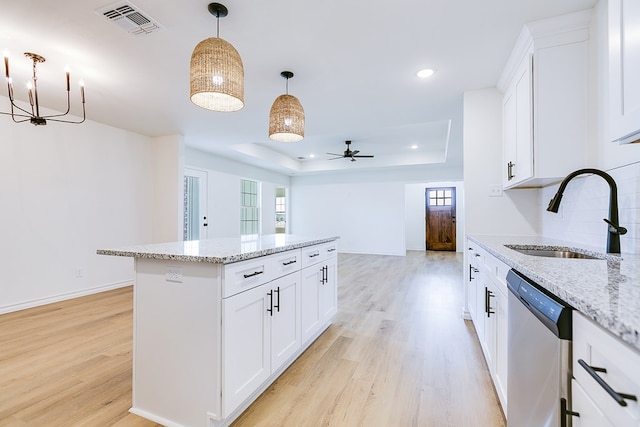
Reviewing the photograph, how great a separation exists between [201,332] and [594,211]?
7.86 ft

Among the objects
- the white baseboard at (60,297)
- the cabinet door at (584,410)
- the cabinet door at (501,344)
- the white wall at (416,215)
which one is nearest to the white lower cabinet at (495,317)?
the cabinet door at (501,344)

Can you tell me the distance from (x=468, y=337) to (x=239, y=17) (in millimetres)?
3128

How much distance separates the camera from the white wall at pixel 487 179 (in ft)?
9.34

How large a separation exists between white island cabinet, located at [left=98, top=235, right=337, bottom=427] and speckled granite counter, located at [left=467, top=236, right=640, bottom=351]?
1266mm

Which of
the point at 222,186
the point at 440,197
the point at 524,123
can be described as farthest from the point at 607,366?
the point at 440,197

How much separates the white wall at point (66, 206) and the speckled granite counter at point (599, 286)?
4836 millimetres

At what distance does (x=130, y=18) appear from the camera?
1973 millimetres

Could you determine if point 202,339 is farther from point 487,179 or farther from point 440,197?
point 440,197

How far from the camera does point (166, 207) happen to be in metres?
4.88

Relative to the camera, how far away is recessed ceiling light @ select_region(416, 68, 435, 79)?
106 inches

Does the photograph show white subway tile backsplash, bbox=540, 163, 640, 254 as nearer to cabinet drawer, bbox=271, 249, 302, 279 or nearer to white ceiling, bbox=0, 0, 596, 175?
white ceiling, bbox=0, 0, 596, 175

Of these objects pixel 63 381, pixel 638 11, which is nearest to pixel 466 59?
pixel 638 11

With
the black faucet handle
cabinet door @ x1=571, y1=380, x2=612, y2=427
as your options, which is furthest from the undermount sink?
cabinet door @ x1=571, y1=380, x2=612, y2=427

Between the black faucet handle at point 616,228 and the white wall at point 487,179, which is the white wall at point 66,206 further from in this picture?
the black faucet handle at point 616,228
